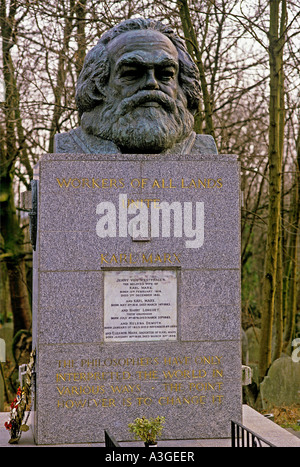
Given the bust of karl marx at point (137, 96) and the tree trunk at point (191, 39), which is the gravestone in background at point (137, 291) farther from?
the tree trunk at point (191, 39)

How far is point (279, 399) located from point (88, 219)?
6.33 meters

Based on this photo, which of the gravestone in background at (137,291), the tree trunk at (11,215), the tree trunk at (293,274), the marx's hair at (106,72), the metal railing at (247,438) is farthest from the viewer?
the tree trunk at (293,274)

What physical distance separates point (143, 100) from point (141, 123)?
23 centimetres

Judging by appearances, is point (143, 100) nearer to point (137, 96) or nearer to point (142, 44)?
point (137, 96)

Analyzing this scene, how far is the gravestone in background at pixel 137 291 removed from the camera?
7289 millimetres

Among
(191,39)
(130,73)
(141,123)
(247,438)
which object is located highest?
(191,39)

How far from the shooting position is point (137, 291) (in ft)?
24.3

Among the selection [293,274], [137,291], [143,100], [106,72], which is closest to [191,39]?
[106,72]

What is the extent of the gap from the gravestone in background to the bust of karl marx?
57 millimetres

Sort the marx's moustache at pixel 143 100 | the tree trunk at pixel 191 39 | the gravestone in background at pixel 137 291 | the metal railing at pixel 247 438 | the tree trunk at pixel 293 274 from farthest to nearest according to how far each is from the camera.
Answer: the tree trunk at pixel 293 274 < the tree trunk at pixel 191 39 < the marx's moustache at pixel 143 100 < the gravestone in background at pixel 137 291 < the metal railing at pixel 247 438

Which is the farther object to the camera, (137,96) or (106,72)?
(106,72)

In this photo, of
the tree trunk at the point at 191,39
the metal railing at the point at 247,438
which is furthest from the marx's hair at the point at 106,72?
the tree trunk at the point at 191,39
